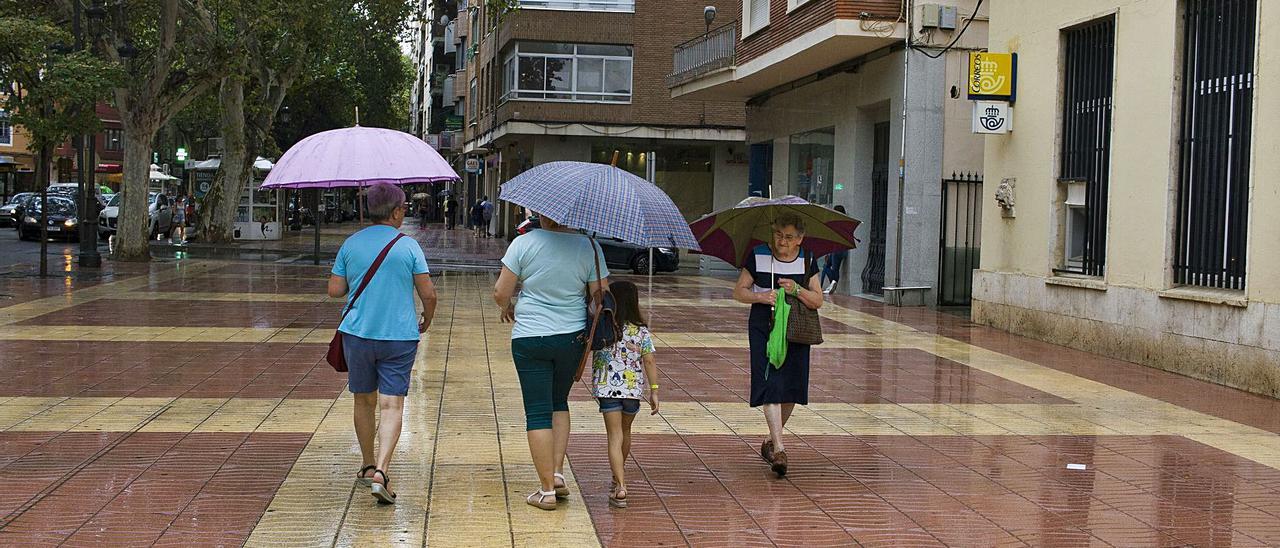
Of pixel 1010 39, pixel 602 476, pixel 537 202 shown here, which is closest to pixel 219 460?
pixel 602 476

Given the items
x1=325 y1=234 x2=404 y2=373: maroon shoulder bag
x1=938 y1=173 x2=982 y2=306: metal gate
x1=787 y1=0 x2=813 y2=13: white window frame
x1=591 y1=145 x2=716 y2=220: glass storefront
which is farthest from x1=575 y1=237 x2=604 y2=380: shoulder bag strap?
x1=591 y1=145 x2=716 y2=220: glass storefront

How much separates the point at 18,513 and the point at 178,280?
51.8ft

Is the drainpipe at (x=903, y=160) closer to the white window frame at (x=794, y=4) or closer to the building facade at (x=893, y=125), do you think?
the building facade at (x=893, y=125)

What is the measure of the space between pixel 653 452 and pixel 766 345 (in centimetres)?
102

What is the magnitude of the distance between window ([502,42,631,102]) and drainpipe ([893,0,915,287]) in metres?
20.1

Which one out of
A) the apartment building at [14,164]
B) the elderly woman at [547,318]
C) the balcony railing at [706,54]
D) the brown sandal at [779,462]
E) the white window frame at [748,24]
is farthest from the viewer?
A: the apartment building at [14,164]

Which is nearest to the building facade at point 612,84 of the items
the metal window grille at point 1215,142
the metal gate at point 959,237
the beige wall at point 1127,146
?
the metal gate at point 959,237

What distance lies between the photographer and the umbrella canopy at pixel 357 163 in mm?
6586

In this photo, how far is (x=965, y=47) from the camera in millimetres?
19328

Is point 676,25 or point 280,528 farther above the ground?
point 676,25

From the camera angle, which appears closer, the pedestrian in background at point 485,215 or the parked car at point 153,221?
the parked car at point 153,221

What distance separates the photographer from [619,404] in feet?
20.7

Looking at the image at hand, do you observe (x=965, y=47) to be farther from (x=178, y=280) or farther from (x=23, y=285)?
(x=23, y=285)

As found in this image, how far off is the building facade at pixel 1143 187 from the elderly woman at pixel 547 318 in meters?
7.02
